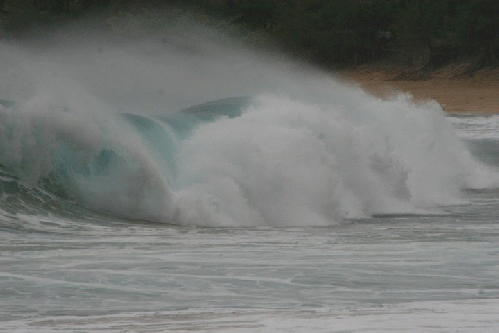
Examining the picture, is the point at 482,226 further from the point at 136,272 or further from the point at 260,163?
the point at 136,272

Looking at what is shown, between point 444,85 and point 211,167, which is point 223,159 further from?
point 444,85

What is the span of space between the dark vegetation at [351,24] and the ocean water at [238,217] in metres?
28.9

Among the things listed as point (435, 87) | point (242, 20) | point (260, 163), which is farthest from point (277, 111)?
point (242, 20)

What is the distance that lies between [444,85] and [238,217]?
35220mm

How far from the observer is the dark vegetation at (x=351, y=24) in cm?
5141

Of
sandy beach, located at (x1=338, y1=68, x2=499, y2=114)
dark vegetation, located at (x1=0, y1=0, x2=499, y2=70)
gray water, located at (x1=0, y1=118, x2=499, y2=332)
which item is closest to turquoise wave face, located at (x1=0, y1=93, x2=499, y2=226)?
gray water, located at (x1=0, y1=118, x2=499, y2=332)

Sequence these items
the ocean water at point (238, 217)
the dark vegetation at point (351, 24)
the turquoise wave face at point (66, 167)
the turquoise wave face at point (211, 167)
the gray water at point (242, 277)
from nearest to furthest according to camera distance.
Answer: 1. the gray water at point (242, 277)
2. the ocean water at point (238, 217)
3. the turquoise wave face at point (66, 167)
4. the turquoise wave face at point (211, 167)
5. the dark vegetation at point (351, 24)

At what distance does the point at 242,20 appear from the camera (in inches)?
2318

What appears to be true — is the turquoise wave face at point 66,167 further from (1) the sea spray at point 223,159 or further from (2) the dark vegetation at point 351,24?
(2) the dark vegetation at point 351,24

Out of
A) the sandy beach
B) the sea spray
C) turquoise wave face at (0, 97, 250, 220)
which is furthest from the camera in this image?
the sandy beach

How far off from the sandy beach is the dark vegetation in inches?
41.4

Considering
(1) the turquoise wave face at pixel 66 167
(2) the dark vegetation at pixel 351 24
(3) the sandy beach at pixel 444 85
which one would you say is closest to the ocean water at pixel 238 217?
(1) the turquoise wave face at pixel 66 167

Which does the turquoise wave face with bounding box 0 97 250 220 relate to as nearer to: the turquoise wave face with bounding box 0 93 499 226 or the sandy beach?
the turquoise wave face with bounding box 0 93 499 226

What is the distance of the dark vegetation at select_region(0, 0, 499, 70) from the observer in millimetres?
51406
